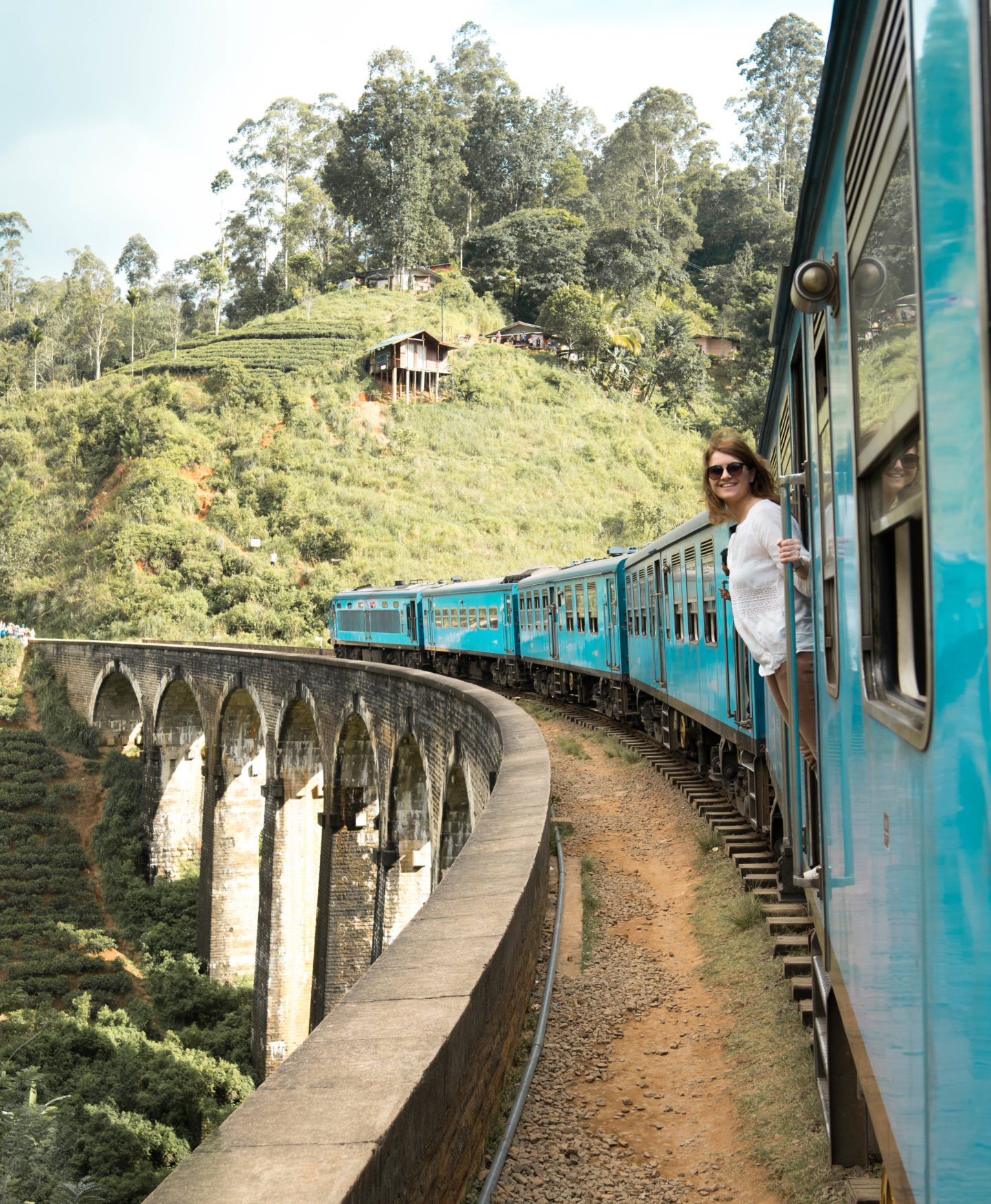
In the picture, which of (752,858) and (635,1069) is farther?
(752,858)

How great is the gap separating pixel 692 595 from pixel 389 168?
74.6 meters

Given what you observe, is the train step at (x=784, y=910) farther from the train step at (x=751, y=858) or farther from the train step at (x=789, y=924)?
the train step at (x=751, y=858)

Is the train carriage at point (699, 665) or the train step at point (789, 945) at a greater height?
the train carriage at point (699, 665)

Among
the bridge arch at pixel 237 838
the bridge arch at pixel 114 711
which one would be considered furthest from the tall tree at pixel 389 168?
the bridge arch at pixel 237 838

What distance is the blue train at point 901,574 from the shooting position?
127 centimetres

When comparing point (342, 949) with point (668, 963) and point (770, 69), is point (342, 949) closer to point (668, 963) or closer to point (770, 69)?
point (668, 963)

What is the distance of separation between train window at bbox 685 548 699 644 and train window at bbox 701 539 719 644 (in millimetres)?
316

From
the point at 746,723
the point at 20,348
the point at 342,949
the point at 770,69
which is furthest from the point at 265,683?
the point at 770,69

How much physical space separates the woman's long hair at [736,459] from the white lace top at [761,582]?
122 mm

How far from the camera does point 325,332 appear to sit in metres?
67.5

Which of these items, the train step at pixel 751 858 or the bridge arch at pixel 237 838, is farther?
the bridge arch at pixel 237 838

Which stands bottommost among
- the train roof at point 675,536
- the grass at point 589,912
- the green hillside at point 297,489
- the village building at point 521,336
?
the grass at point 589,912

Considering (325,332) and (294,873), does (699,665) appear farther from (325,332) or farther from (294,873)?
(325,332)

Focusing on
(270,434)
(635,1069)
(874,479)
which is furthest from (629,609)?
(270,434)
